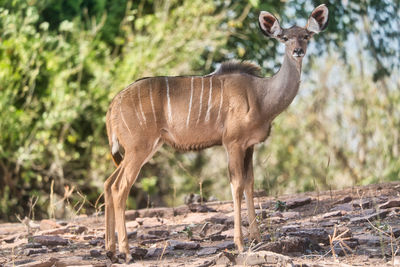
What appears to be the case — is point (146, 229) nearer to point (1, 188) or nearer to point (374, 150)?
point (1, 188)

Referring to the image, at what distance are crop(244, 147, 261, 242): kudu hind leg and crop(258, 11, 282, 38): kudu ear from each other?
989mm

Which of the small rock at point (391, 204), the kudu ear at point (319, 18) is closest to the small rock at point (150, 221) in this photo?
the small rock at point (391, 204)

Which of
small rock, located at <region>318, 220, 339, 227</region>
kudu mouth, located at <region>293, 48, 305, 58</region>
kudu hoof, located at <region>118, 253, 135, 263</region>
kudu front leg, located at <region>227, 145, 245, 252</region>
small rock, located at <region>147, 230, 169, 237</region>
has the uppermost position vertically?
kudu mouth, located at <region>293, 48, 305, 58</region>

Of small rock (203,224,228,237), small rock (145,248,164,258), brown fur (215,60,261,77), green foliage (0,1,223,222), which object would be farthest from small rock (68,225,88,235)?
green foliage (0,1,223,222)

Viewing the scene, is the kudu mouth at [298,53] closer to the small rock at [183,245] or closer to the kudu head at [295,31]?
the kudu head at [295,31]

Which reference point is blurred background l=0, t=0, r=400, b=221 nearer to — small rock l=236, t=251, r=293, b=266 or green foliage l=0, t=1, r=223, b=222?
green foliage l=0, t=1, r=223, b=222

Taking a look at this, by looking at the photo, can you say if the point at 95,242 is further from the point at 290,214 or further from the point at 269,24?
the point at 269,24

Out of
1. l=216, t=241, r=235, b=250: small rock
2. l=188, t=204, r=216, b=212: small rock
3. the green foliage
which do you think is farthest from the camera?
the green foliage

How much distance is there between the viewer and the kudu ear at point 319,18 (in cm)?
546

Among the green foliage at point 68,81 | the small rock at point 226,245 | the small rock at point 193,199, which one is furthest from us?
the green foliage at point 68,81

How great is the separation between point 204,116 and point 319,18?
4.29 feet

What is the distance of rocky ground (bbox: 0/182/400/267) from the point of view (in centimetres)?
452

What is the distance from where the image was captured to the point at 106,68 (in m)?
10.1

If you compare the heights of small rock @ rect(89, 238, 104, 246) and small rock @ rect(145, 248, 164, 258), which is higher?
small rock @ rect(145, 248, 164, 258)
